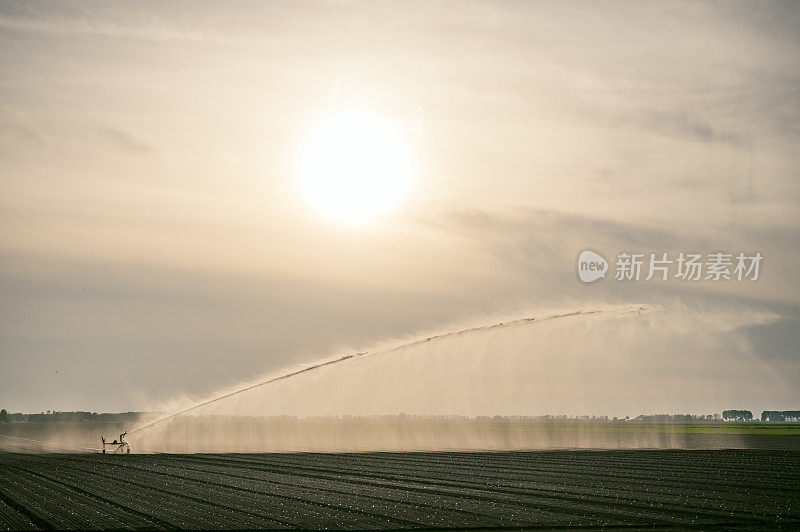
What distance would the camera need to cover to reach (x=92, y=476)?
45969 mm

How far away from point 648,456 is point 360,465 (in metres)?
25.2

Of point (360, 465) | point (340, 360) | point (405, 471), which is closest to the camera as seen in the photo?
point (405, 471)

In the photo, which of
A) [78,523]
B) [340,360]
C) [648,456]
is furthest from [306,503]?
[648,456]

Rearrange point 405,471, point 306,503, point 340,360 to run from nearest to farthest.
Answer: point 306,503 → point 405,471 → point 340,360

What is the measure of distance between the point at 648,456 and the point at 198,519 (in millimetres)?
46666

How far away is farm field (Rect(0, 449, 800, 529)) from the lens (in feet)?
95.1

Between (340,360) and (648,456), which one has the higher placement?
(340,360)

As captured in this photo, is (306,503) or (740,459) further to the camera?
(740,459)

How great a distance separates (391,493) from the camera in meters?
37.5

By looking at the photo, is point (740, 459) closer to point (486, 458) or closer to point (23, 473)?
point (486, 458)

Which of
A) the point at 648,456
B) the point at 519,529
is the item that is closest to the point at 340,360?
the point at 648,456

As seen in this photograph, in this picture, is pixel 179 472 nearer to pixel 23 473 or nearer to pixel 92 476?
pixel 92 476

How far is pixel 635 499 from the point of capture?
35.3m

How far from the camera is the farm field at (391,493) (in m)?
29.0
